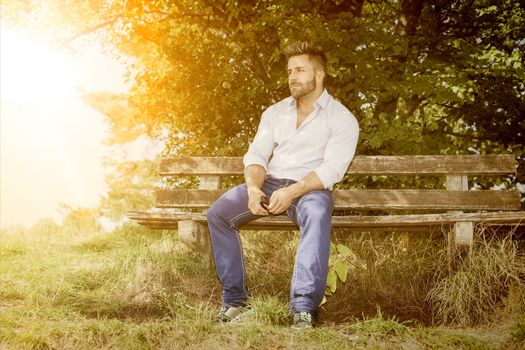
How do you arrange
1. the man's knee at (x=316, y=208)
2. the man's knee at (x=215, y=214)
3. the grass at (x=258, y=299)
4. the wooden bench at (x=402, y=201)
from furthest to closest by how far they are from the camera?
the wooden bench at (x=402, y=201) → the man's knee at (x=215, y=214) → the man's knee at (x=316, y=208) → the grass at (x=258, y=299)

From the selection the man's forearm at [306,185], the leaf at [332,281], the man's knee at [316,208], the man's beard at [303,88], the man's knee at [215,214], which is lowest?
the leaf at [332,281]

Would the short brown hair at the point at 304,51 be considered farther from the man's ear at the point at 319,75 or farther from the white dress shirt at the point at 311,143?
the white dress shirt at the point at 311,143

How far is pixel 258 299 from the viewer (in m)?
3.16

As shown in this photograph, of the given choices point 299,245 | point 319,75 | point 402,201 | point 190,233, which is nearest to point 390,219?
point 402,201

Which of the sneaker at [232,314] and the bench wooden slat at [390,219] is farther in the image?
the bench wooden slat at [390,219]

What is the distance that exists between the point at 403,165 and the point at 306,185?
1.35 m

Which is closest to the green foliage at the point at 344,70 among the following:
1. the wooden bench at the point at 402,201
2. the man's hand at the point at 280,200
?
the wooden bench at the point at 402,201

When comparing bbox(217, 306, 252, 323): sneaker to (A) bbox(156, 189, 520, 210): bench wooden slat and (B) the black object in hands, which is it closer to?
(B) the black object in hands

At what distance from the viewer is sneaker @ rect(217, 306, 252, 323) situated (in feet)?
10.1

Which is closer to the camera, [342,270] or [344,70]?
[342,270]

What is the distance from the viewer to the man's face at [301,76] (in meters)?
3.73

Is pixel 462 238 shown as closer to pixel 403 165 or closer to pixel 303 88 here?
pixel 403 165

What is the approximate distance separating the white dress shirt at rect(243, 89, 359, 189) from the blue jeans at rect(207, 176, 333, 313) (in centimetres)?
13

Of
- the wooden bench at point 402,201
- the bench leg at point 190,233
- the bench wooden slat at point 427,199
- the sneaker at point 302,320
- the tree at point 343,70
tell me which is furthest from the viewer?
the tree at point 343,70
